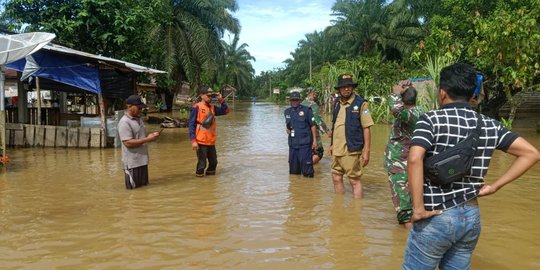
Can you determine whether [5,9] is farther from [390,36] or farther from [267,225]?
[390,36]

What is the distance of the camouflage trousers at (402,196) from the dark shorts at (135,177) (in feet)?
12.3

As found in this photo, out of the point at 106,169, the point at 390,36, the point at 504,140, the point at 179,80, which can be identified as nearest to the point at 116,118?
the point at 106,169

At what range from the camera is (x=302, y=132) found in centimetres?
723

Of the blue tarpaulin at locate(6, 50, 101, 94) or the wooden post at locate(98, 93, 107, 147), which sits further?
the wooden post at locate(98, 93, 107, 147)

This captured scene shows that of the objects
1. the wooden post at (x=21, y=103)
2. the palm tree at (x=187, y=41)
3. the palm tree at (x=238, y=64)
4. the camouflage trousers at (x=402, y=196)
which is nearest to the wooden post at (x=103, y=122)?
the wooden post at (x=21, y=103)

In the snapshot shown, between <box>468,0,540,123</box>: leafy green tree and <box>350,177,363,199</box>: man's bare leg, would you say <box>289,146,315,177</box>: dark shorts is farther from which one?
<box>468,0,540,123</box>: leafy green tree

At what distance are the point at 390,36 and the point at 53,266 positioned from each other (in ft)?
105

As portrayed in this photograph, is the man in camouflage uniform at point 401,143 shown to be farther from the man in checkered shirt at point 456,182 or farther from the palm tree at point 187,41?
the palm tree at point 187,41

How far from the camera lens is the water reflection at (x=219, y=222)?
12.7ft

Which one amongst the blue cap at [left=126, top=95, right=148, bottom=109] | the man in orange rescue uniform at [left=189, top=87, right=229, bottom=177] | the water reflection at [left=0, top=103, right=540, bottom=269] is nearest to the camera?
the water reflection at [left=0, top=103, right=540, bottom=269]

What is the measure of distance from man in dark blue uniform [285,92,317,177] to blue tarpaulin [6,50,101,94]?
6.07 metres

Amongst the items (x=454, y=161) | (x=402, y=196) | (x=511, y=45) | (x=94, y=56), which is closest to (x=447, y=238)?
(x=454, y=161)

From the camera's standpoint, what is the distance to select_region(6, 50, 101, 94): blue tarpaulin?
10602 millimetres

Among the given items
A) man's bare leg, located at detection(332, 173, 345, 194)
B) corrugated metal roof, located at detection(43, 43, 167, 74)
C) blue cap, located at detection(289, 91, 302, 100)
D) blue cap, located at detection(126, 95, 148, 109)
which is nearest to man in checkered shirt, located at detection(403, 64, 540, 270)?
man's bare leg, located at detection(332, 173, 345, 194)
